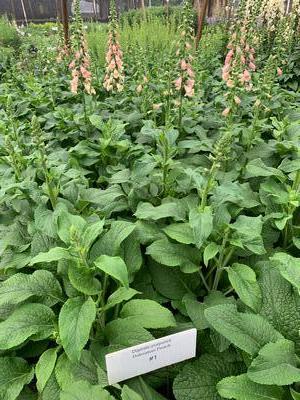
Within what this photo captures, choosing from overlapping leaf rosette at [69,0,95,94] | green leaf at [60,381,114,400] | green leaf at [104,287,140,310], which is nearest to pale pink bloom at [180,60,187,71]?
overlapping leaf rosette at [69,0,95,94]

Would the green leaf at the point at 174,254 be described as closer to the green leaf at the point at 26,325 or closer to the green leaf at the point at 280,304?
the green leaf at the point at 280,304

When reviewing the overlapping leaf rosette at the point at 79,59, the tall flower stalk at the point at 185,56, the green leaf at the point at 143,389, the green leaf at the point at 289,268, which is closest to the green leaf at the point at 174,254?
the green leaf at the point at 289,268

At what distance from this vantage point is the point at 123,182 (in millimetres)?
2381

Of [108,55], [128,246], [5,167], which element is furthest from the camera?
[108,55]

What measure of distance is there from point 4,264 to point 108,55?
8.58 ft

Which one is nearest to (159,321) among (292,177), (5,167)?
(292,177)

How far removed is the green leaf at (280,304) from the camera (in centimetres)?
158

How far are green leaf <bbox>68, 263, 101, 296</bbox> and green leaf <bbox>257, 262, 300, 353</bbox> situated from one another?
0.74 m

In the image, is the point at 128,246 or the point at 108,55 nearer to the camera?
the point at 128,246

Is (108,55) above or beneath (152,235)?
above

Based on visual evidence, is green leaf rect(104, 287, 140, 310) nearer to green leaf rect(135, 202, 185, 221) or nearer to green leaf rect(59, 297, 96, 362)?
green leaf rect(59, 297, 96, 362)

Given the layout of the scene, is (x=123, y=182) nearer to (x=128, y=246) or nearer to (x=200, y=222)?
(x=128, y=246)

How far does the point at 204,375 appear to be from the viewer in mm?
1524

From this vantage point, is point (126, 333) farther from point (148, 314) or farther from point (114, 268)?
point (114, 268)
